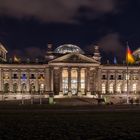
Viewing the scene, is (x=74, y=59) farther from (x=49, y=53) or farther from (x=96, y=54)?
(x=96, y=54)

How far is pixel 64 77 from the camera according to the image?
485ft

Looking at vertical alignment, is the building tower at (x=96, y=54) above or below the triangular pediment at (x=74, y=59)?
above

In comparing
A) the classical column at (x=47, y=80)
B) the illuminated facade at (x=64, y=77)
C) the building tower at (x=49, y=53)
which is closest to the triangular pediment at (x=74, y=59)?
the illuminated facade at (x=64, y=77)

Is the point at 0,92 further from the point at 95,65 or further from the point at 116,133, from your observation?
the point at 116,133

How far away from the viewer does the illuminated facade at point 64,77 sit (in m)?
146

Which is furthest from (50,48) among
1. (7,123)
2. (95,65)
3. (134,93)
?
(7,123)

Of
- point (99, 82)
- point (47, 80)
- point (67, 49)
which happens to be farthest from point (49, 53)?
point (99, 82)

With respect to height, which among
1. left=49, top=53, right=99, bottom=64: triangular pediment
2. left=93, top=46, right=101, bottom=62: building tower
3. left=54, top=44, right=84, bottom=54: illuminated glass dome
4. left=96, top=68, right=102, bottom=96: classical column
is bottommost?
left=96, top=68, right=102, bottom=96: classical column

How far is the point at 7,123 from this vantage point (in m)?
39.8

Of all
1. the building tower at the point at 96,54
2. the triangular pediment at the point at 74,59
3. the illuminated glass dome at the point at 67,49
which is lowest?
the triangular pediment at the point at 74,59

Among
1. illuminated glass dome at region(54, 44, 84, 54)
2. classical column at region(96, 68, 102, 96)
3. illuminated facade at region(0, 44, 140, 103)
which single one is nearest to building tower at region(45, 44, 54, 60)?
illuminated facade at region(0, 44, 140, 103)

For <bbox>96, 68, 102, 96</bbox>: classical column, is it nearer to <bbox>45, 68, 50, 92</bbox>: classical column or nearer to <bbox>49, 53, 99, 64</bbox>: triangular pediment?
<bbox>49, 53, 99, 64</bbox>: triangular pediment

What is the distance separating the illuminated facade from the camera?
146 meters

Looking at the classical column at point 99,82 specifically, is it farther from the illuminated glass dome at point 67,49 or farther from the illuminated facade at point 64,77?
the illuminated glass dome at point 67,49
